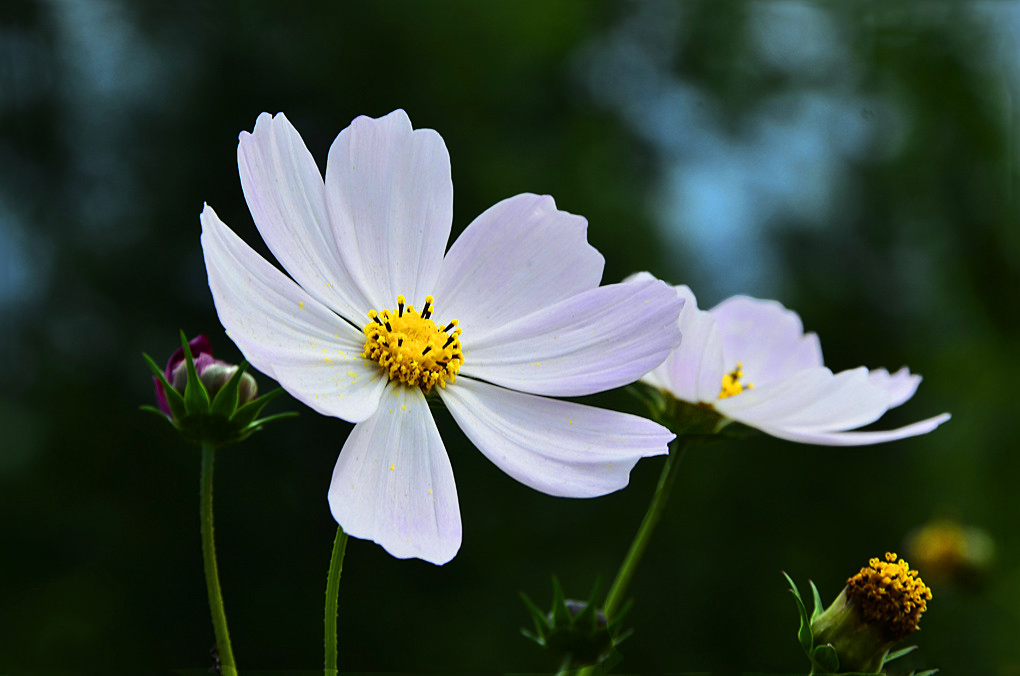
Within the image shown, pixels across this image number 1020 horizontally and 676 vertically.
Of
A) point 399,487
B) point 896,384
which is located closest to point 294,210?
point 399,487

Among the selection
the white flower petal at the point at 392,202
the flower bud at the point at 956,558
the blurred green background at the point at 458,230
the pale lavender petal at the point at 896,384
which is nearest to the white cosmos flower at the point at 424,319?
the white flower petal at the point at 392,202

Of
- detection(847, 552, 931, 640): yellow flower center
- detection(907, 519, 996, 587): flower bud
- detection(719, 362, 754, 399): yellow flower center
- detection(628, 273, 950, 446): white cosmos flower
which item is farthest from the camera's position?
detection(907, 519, 996, 587): flower bud

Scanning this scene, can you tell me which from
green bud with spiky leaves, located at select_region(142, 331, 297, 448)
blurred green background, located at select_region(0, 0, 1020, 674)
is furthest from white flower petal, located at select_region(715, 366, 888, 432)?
blurred green background, located at select_region(0, 0, 1020, 674)

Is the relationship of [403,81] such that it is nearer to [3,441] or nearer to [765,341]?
[3,441]

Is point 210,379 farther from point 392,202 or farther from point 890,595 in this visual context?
point 890,595

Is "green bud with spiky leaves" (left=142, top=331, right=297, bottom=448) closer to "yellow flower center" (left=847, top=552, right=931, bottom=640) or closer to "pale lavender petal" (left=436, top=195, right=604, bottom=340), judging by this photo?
"pale lavender petal" (left=436, top=195, right=604, bottom=340)

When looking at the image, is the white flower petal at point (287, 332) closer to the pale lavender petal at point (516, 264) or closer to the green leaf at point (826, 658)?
the pale lavender petal at point (516, 264)

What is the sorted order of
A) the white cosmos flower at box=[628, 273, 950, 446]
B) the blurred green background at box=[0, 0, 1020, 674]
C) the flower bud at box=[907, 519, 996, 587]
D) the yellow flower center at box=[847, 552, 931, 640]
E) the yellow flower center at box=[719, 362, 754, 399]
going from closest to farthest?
1. the yellow flower center at box=[847, 552, 931, 640]
2. the white cosmos flower at box=[628, 273, 950, 446]
3. the yellow flower center at box=[719, 362, 754, 399]
4. the flower bud at box=[907, 519, 996, 587]
5. the blurred green background at box=[0, 0, 1020, 674]
